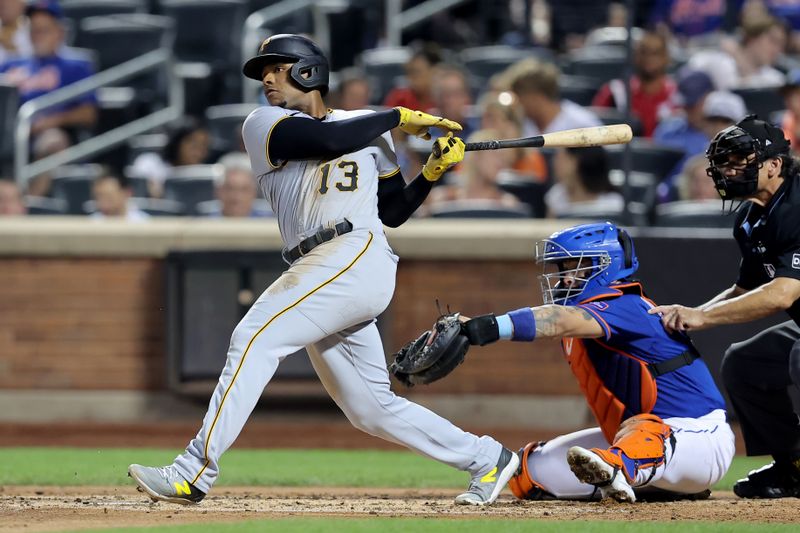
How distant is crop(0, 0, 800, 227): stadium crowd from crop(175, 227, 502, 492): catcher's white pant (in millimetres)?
3806

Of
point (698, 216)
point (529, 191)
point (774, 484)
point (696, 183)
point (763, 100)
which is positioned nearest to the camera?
point (774, 484)

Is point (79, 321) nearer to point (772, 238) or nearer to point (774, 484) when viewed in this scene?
point (774, 484)

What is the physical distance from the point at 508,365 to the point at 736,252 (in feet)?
5.57

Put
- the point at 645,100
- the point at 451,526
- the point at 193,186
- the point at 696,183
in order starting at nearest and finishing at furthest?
the point at 451,526, the point at 696,183, the point at 193,186, the point at 645,100

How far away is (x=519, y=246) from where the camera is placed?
9.05 metres

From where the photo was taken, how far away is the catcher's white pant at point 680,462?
16.7ft

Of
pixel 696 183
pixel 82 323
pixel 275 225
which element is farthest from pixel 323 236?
pixel 82 323

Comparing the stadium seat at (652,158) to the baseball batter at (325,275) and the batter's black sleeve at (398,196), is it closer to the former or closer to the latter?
the batter's black sleeve at (398,196)

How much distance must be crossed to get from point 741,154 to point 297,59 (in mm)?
1784

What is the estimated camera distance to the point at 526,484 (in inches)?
215

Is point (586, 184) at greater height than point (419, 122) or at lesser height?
lesser

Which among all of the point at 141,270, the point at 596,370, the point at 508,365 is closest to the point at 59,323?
the point at 141,270

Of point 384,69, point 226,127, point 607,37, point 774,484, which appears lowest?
point 774,484

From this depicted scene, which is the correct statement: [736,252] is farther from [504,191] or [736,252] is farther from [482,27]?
[482,27]
